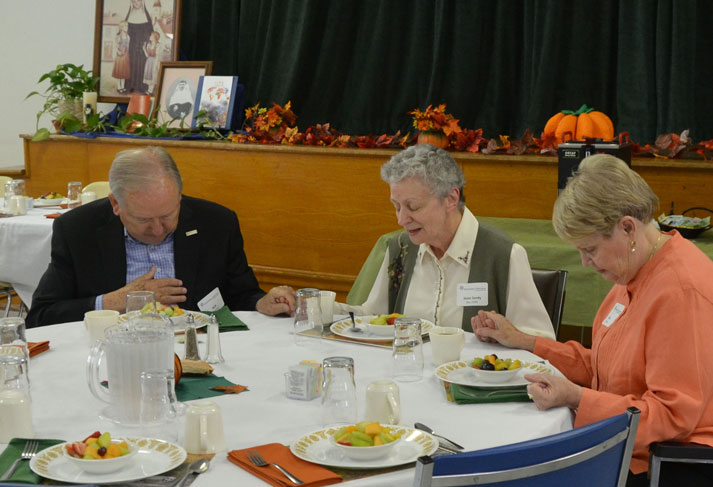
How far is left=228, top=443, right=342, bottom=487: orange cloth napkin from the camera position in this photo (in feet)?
5.06

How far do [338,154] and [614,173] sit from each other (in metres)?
3.37

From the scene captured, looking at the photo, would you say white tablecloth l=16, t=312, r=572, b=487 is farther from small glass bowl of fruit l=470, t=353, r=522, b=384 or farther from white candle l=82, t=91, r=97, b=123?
white candle l=82, t=91, r=97, b=123

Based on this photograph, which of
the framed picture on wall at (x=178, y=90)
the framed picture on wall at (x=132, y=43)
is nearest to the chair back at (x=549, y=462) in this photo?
the framed picture on wall at (x=178, y=90)

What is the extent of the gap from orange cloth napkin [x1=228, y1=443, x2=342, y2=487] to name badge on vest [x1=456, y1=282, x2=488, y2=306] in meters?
1.15

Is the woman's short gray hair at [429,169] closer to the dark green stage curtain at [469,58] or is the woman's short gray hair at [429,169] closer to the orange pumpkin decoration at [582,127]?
the orange pumpkin decoration at [582,127]

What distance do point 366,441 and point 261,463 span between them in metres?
0.20

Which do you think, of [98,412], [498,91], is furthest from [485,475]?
[498,91]

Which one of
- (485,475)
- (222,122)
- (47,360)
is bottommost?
(47,360)

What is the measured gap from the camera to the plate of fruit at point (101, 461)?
1.53 metres

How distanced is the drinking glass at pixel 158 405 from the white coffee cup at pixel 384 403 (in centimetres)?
40

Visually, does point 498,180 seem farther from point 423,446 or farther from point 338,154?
point 423,446

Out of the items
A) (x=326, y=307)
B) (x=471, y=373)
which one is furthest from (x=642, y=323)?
(x=326, y=307)

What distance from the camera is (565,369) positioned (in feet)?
8.17

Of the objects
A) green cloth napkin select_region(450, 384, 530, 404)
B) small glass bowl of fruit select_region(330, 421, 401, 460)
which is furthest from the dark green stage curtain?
small glass bowl of fruit select_region(330, 421, 401, 460)
